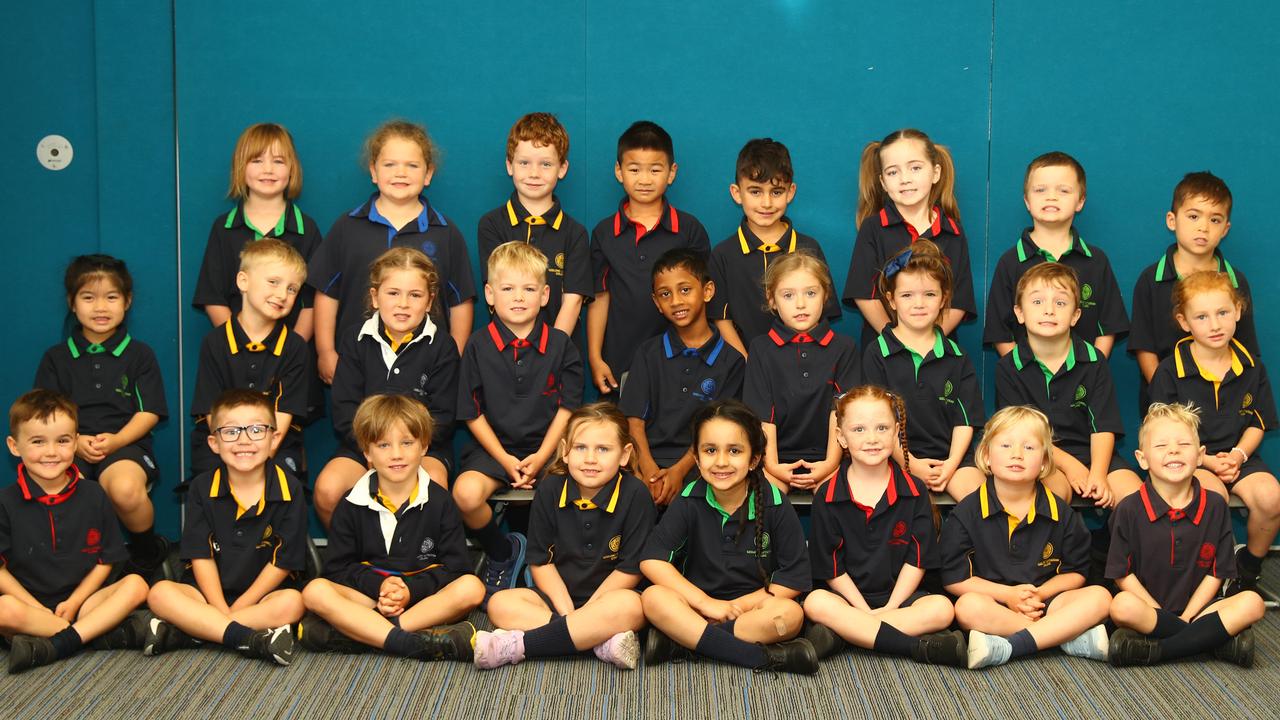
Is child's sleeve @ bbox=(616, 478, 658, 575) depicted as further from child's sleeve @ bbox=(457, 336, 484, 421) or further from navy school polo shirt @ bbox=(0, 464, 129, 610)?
navy school polo shirt @ bbox=(0, 464, 129, 610)

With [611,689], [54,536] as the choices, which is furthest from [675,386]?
[54,536]

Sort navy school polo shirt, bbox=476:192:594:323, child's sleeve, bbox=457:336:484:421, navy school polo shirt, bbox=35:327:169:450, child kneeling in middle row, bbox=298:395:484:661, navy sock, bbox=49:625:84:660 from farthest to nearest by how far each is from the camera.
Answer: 1. navy school polo shirt, bbox=476:192:594:323
2. navy school polo shirt, bbox=35:327:169:450
3. child's sleeve, bbox=457:336:484:421
4. child kneeling in middle row, bbox=298:395:484:661
5. navy sock, bbox=49:625:84:660

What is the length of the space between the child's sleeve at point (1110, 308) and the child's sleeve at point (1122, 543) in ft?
3.39

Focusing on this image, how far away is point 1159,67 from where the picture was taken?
4.82 m

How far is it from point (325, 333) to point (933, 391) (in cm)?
228

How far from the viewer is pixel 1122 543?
3.71 meters

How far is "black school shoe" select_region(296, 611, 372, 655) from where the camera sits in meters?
3.57

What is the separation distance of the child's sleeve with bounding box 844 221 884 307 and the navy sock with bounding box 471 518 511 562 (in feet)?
5.28

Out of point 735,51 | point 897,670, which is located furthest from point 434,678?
point 735,51

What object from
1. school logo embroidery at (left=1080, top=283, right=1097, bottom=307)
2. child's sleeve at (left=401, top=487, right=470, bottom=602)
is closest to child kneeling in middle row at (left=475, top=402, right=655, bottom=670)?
child's sleeve at (left=401, top=487, right=470, bottom=602)

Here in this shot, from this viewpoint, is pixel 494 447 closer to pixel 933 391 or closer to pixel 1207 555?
pixel 933 391

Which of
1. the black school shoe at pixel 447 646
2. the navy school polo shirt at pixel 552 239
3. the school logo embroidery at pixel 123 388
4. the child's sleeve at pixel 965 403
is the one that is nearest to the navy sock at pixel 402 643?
the black school shoe at pixel 447 646

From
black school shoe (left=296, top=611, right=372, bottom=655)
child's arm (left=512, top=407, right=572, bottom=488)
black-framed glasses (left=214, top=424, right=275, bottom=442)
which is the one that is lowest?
black school shoe (left=296, top=611, right=372, bottom=655)

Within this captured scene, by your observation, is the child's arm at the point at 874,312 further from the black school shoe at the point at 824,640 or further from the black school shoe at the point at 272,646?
the black school shoe at the point at 272,646
